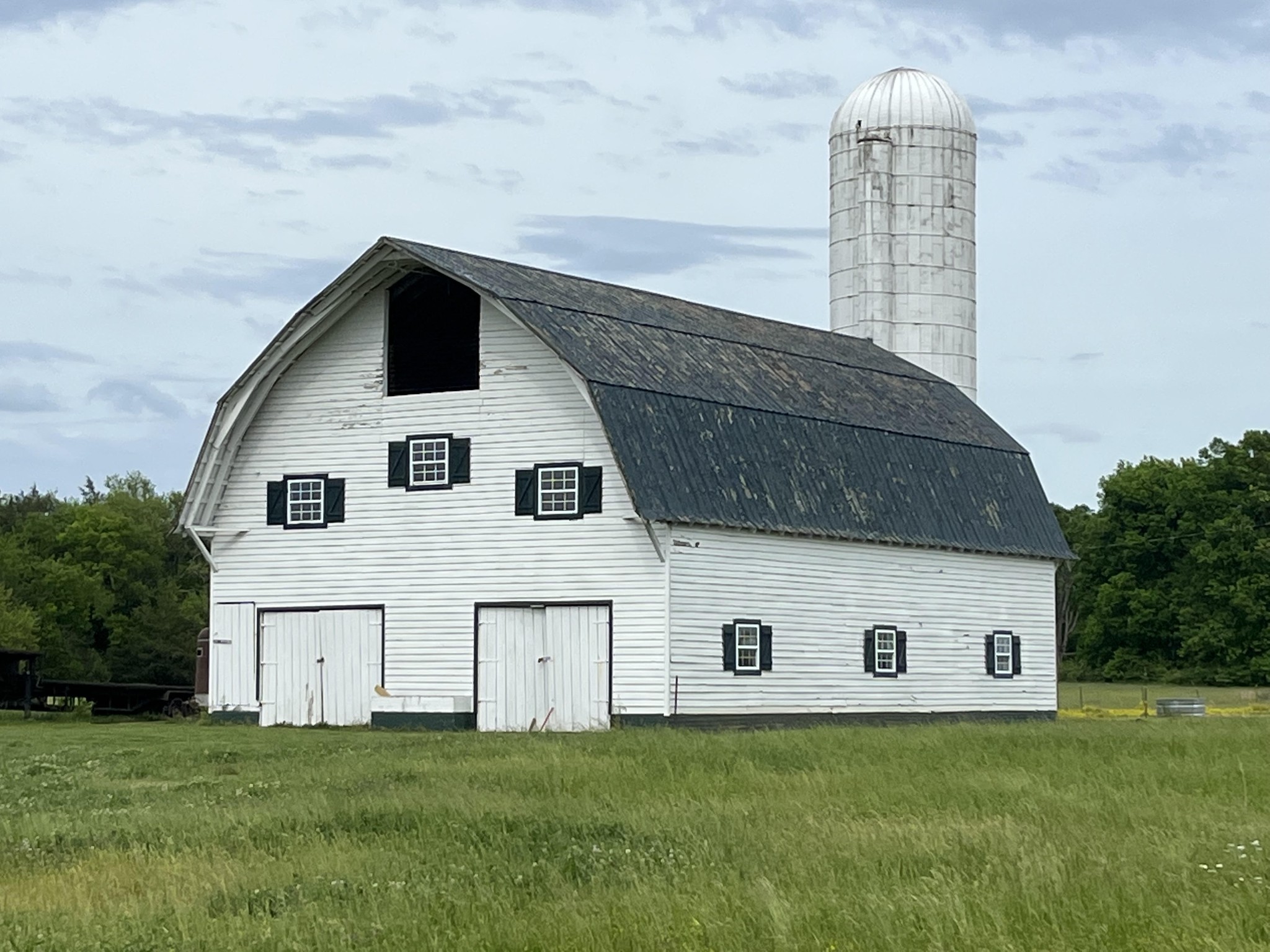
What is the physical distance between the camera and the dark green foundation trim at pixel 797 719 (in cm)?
3241

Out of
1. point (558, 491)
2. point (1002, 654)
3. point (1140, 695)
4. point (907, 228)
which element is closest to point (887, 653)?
point (1002, 654)

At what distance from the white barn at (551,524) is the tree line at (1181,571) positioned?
43.2 metres

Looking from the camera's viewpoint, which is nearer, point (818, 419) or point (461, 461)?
point (461, 461)

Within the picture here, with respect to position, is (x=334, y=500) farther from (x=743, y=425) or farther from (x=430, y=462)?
(x=743, y=425)

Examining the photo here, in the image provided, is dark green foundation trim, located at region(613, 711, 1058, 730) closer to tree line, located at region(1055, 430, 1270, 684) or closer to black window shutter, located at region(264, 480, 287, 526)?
black window shutter, located at region(264, 480, 287, 526)

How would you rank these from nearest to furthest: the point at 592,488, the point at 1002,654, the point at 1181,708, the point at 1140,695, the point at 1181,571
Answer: the point at 592,488 < the point at 1002,654 < the point at 1181,708 < the point at 1140,695 < the point at 1181,571

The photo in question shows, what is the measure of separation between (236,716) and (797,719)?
10334mm

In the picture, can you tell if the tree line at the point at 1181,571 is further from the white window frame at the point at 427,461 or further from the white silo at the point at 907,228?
the white window frame at the point at 427,461

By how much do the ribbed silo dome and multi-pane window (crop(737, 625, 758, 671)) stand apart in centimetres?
2183

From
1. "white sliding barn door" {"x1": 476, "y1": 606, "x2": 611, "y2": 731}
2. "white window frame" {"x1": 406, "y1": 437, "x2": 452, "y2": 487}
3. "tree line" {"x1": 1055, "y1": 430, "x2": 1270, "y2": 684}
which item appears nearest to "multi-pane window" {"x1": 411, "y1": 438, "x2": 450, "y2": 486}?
"white window frame" {"x1": 406, "y1": 437, "x2": 452, "y2": 487}

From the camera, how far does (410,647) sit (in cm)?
3469

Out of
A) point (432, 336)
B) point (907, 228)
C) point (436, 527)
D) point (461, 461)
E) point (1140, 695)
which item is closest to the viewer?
point (461, 461)

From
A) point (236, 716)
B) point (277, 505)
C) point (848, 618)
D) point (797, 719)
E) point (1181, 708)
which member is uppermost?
point (277, 505)

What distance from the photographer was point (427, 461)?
34.9m
